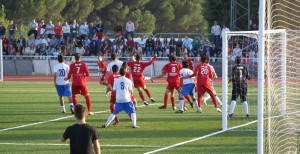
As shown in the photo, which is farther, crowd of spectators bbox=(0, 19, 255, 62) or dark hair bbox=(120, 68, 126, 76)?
crowd of spectators bbox=(0, 19, 255, 62)

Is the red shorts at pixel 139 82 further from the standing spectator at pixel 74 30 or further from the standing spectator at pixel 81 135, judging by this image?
the standing spectator at pixel 74 30

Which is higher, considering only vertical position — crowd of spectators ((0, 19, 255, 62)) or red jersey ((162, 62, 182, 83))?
crowd of spectators ((0, 19, 255, 62))

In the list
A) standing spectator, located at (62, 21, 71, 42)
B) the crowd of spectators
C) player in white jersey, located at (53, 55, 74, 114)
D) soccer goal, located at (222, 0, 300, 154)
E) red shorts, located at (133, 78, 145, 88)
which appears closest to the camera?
soccer goal, located at (222, 0, 300, 154)

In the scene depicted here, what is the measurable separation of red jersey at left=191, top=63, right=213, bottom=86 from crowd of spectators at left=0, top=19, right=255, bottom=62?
22179 millimetres

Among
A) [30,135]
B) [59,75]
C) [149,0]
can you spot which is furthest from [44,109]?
[149,0]

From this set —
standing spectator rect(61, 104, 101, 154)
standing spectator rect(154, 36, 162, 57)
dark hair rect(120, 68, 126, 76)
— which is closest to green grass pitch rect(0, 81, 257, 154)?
dark hair rect(120, 68, 126, 76)

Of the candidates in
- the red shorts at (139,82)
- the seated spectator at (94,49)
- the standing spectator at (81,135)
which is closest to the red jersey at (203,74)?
the red shorts at (139,82)

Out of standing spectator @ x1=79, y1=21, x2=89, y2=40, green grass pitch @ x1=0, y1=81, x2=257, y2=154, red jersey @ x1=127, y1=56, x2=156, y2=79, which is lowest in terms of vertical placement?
green grass pitch @ x1=0, y1=81, x2=257, y2=154

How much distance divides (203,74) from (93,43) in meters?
25.4

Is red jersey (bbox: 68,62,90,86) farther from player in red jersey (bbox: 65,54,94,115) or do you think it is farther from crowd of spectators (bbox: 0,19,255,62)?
crowd of spectators (bbox: 0,19,255,62)

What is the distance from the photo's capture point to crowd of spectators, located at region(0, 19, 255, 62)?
46.7 metres

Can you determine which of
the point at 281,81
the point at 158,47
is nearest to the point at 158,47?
the point at 158,47

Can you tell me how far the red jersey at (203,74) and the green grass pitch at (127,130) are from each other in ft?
3.40

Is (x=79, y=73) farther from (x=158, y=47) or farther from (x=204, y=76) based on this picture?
(x=158, y=47)
